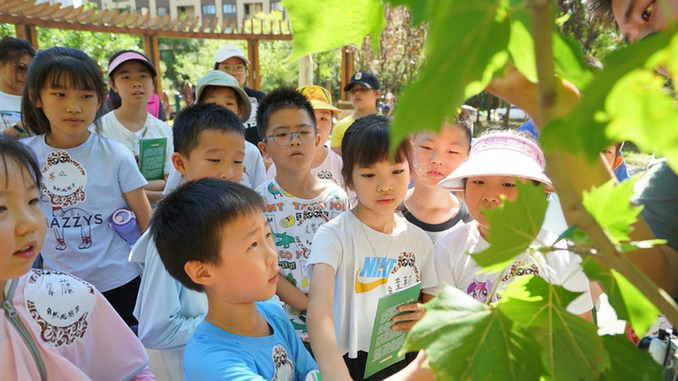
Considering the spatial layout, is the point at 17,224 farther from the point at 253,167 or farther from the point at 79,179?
the point at 253,167

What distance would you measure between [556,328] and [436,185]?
6.09 feet

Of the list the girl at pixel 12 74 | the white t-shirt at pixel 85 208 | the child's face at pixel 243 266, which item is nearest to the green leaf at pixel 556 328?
the child's face at pixel 243 266

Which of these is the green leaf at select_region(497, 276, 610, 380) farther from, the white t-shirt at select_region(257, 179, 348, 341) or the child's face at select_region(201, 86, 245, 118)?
the child's face at select_region(201, 86, 245, 118)

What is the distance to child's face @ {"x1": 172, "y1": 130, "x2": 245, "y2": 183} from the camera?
7.45ft

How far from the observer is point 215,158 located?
230cm

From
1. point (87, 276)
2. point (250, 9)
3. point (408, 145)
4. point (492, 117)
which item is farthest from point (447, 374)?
point (250, 9)

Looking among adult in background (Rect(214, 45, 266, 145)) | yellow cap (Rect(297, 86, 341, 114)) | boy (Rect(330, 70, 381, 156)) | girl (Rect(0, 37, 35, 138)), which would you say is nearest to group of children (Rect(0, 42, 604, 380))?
yellow cap (Rect(297, 86, 341, 114))

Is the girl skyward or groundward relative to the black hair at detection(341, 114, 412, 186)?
skyward

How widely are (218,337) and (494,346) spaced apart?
1.06 metres

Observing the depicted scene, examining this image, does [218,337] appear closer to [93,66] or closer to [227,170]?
[227,170]

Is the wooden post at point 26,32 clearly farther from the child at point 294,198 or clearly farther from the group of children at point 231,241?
the child at point 294,198

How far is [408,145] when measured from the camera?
2.17 m

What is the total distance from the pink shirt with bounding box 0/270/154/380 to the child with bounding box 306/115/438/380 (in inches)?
23.8

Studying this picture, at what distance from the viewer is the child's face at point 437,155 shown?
2.33 meters
